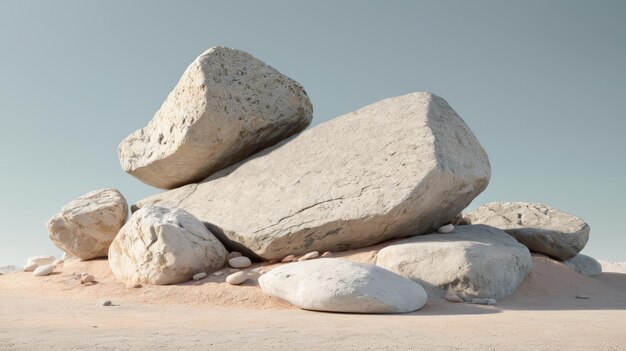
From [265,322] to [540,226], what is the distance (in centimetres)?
810

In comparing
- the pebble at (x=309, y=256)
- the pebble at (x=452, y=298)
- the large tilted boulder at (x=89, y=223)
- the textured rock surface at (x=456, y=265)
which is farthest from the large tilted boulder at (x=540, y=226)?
the large tilted boulder at (x=89, y=223)

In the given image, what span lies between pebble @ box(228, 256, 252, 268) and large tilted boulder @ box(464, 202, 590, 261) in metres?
5.44

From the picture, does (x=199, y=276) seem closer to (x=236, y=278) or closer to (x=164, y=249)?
(x=164, y=249)

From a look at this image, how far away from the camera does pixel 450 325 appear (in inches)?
197

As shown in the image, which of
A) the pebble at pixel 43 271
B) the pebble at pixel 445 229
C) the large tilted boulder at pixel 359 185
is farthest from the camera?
the pebble at pixel 43 271

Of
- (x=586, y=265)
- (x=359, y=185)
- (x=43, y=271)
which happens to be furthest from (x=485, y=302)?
(x=43, y=271)

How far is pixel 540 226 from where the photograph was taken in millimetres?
11375

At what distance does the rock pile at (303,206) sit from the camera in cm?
721

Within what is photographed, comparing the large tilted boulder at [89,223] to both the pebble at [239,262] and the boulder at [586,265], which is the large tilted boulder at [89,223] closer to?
the pebble at [239,262]

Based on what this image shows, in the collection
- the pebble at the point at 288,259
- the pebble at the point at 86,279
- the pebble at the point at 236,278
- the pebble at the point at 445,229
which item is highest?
the pebble at the point at 445,229

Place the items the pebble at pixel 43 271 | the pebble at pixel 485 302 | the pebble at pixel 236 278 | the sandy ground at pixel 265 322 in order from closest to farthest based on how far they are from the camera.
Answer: the sandy ground at pixel 265 322, the pebble at pixel 485 302, the pebble at pixel 236 278, the pebble at pixel 43 271

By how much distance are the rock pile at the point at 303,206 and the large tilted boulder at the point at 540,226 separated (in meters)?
0.04

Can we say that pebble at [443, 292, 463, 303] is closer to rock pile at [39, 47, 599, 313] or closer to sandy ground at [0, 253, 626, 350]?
rock pile at [39, 47, 599, 313]

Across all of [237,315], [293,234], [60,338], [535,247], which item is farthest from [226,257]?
[535,247]
